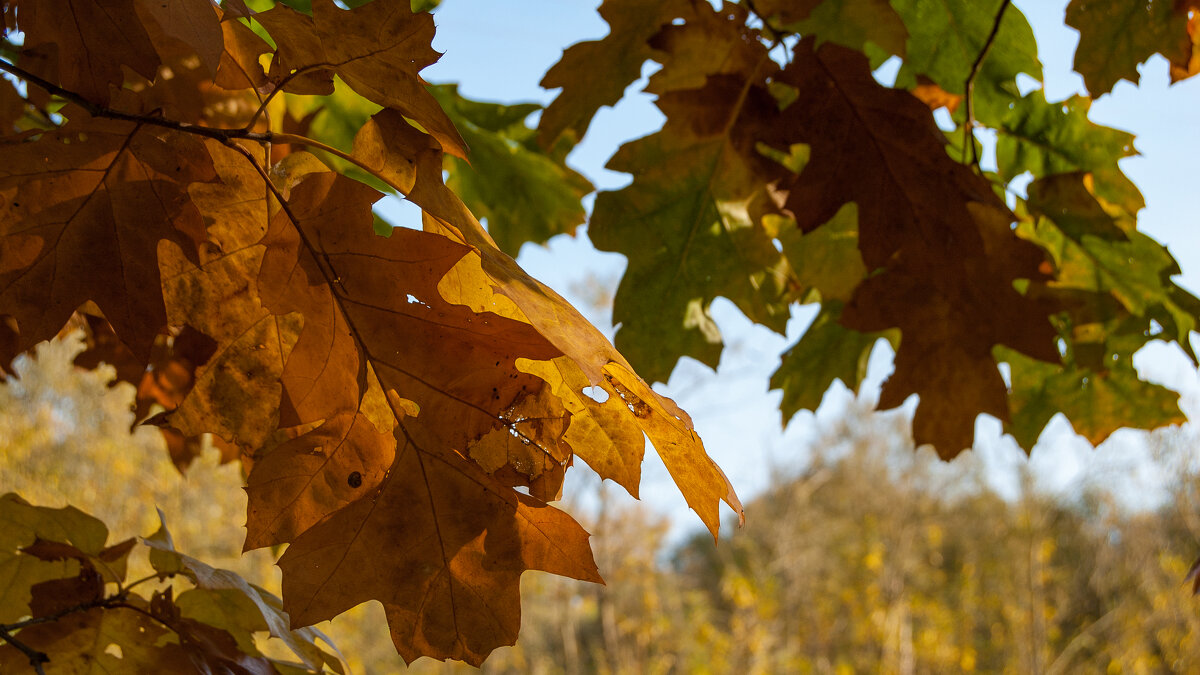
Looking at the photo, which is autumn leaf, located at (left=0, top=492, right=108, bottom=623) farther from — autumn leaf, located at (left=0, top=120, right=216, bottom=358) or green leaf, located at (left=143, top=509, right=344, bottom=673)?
autumn leaf, located at (left=0, top=120, right=216, bottom=358)

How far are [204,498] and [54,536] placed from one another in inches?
304

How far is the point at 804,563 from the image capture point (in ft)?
32.9

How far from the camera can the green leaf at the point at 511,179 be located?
1.48 m

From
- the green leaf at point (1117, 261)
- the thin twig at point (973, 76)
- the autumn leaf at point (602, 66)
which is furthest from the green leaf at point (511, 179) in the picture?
the green leaf at point (1117, 261)

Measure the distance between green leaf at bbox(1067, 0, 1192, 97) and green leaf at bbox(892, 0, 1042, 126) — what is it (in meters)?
0.11

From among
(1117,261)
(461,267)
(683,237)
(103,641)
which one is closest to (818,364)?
(683,237)

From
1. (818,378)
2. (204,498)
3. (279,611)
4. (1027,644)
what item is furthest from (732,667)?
(279,611)

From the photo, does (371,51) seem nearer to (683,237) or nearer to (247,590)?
(247,590)

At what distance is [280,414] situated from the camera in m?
0.62

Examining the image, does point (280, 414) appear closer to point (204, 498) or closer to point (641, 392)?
point (641, 392)

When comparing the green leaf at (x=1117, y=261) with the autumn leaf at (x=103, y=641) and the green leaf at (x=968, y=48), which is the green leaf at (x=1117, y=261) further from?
the autumn leaf at (x=103, y=641)

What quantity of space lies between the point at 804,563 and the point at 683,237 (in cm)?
967

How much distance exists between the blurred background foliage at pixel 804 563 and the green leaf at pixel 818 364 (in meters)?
4.91

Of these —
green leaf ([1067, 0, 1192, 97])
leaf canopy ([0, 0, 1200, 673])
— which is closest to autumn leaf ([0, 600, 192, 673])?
leaf canopy ([0, 0, 1200, 673])
